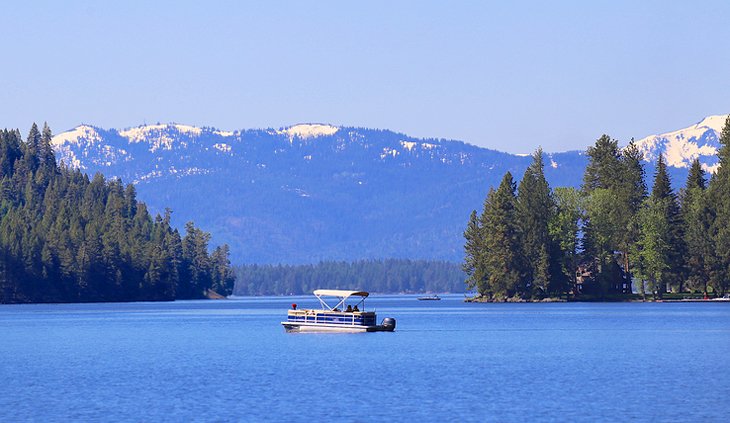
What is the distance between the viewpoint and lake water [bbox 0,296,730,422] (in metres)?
61.7

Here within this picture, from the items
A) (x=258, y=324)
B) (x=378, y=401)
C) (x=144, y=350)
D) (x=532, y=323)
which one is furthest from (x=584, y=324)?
(x=378, y=401)

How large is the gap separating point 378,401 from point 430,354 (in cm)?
3139

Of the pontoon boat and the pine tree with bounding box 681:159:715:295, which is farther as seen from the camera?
the pine tree with bounding box 681:159:715:295

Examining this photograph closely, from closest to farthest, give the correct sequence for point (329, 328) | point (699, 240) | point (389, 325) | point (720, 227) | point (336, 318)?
point (389, 325) < point (336, 318) < point (329, 328) < point (720, 227) < point (699, 240)

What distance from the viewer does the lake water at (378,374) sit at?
6172 cm

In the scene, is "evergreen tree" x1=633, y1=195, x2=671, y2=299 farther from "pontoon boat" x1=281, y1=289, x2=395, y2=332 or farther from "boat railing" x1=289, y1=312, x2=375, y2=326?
"boat railing" x1=289, y1=312, x2=375, y2=326

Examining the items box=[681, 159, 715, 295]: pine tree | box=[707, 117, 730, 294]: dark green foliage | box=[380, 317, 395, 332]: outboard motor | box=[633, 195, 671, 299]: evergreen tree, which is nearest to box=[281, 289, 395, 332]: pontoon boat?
box=[380, 317, 395, 332]: outboard motor

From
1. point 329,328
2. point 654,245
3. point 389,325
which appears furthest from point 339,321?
point 654,245

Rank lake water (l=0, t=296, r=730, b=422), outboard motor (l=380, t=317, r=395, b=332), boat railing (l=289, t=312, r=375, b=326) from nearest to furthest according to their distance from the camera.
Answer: lake water (l=0, t=296, r=730, b=422), boat railing (l=289, t=312, r=375, b=326), outboard motor (l=380, t=317, r=395, b=332)

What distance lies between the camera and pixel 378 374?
7981 cm

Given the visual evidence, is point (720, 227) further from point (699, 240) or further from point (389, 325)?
point (389, 325)

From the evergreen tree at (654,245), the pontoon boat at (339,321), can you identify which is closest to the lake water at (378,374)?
the pontoon boat at (339,321)

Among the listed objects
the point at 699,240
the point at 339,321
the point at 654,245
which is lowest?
the point at 339,321

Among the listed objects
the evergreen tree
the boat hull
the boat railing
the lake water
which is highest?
the evergreen tree
